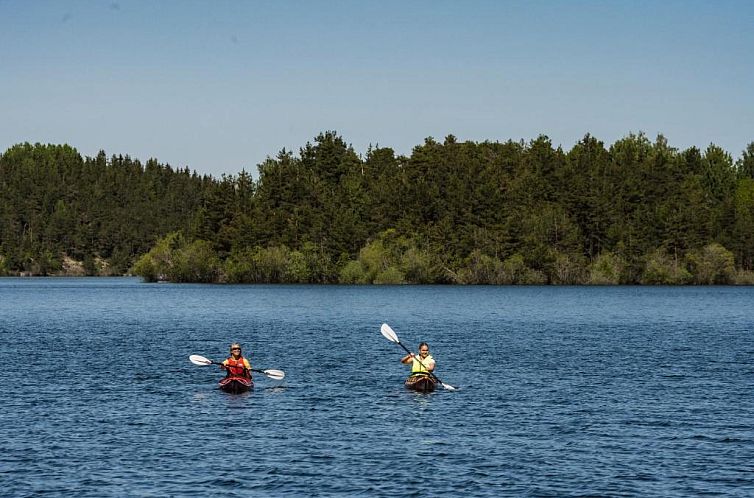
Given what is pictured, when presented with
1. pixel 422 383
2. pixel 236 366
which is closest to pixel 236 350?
pixel 236 366

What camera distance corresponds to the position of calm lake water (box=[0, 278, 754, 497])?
32.2 m

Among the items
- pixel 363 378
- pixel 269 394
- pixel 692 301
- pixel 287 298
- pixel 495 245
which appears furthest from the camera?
pixel 495 245

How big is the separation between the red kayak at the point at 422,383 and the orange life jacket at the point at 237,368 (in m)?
8.03

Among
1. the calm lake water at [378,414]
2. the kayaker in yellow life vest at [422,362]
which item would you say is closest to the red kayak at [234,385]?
the calm lake water at [378,414]

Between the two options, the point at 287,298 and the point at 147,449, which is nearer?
the point at 147,449

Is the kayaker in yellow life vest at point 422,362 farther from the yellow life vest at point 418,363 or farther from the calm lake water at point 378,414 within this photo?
the calm lake water at point 378,414

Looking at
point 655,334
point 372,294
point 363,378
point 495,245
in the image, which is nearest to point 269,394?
point 363,378

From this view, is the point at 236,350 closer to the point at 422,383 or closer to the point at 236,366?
the point at 236,366

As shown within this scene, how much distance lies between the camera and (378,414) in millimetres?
44219

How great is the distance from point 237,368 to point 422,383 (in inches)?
352

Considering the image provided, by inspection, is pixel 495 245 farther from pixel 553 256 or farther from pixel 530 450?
pixel 530 450

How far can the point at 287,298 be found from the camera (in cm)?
15675

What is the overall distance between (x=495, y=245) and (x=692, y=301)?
172ft

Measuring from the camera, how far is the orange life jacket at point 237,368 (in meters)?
50.7
